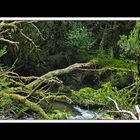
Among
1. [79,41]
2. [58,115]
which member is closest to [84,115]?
[58,115]

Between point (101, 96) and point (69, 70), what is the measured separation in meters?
0.35

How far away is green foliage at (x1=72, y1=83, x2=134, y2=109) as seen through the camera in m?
4.57

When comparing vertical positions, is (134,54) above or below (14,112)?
above

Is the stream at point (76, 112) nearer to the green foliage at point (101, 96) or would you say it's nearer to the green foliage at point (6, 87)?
the green foliage at point (101, 96)

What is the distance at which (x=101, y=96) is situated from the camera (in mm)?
4582

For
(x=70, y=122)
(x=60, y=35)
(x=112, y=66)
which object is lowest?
(x=70, y=122)

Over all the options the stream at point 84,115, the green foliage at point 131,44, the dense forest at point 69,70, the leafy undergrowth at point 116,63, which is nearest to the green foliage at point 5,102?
the dense forest at point 69,70

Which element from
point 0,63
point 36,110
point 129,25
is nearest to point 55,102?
point 36,110

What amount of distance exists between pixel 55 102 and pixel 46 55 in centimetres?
40

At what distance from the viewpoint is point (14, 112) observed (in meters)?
4.55

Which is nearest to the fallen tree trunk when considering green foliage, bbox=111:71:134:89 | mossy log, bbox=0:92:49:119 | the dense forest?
the dense forest

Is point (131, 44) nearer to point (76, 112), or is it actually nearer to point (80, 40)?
point (80, 40)

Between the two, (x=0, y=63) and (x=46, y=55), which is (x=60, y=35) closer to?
(x=46, y=55)

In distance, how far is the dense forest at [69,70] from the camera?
4551mm
